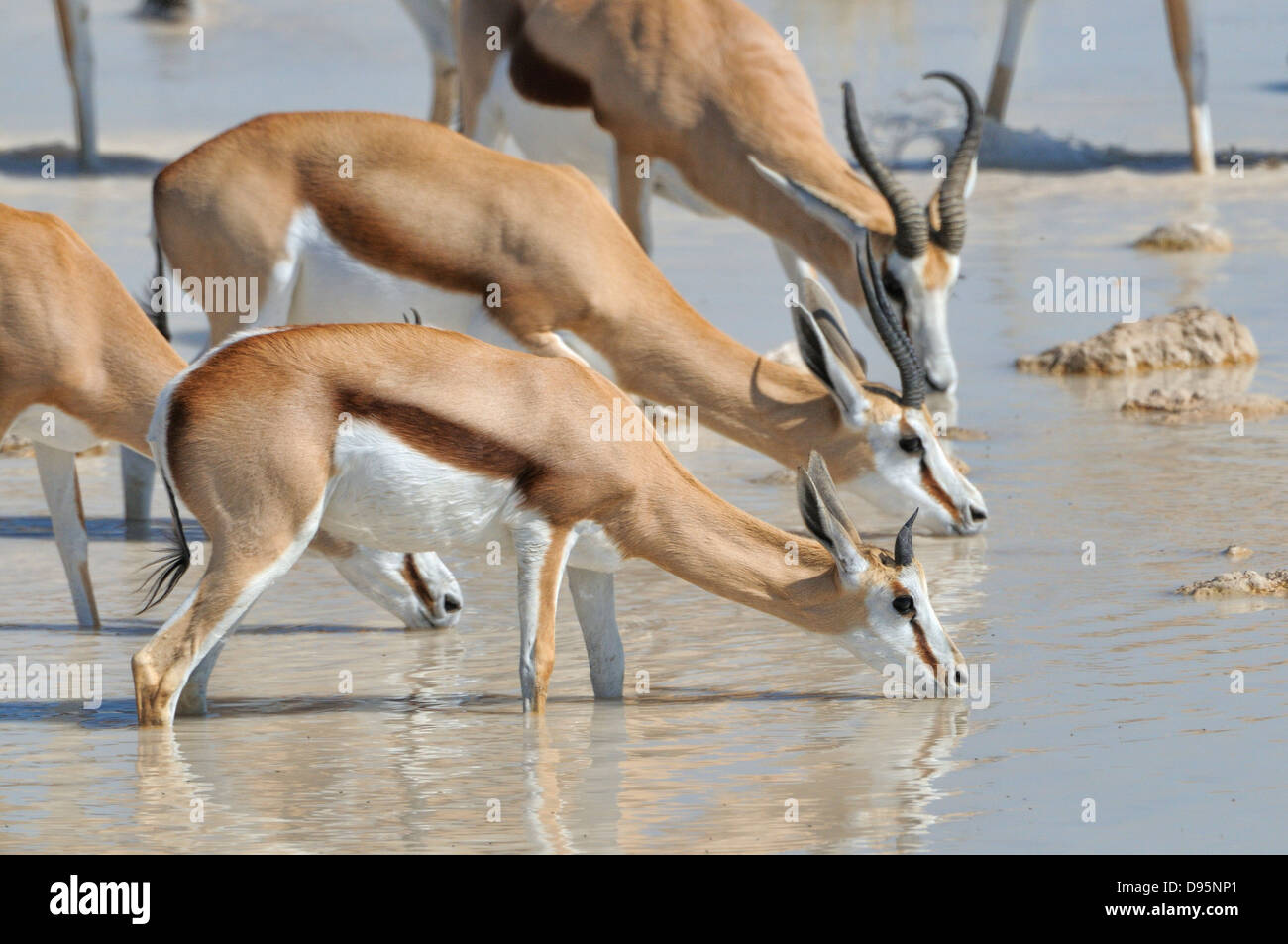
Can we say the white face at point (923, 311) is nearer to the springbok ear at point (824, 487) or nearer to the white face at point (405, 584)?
the white face at point (405, 584)

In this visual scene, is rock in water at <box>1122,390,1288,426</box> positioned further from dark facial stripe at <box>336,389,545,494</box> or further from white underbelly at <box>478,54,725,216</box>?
dark facial stripe at <box>336,389,545,494</box>

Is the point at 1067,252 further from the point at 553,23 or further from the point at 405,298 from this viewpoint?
the point at 405,298

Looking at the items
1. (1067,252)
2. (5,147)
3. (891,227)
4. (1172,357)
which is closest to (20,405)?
(891,227)

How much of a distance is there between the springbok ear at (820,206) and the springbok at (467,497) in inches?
153

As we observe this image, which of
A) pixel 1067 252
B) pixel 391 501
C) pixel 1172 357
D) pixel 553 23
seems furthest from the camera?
pixel 1067 252

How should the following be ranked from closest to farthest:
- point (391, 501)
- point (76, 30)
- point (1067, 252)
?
point (391, 501) < point (1067, 252) < point (76, 30)

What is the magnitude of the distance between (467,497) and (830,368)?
8.60 ft

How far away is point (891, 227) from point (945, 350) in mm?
679

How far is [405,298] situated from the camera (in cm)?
991

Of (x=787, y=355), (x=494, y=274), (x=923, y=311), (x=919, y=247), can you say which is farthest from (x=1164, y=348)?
(x=494, y=274)

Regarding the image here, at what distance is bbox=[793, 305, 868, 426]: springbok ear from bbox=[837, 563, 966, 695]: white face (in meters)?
1.96

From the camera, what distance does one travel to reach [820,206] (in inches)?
448

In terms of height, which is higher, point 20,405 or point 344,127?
point 344,127
